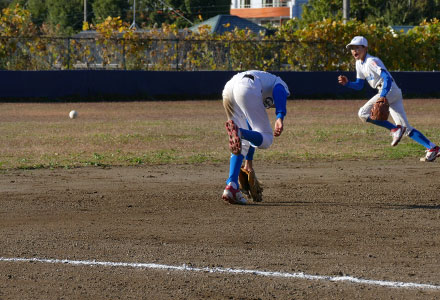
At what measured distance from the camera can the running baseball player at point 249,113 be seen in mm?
7977

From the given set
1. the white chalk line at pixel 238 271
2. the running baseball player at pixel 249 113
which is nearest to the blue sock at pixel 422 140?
the running baseball player at pixel 249 113

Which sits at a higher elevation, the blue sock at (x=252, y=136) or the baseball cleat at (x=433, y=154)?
the blue sock at (x=252, y=136)

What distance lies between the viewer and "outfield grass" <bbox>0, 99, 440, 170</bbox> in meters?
13.1

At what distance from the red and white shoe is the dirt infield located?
0.32 feet

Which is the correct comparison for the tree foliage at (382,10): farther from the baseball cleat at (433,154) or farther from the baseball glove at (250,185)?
the baseball glove at (250,185)

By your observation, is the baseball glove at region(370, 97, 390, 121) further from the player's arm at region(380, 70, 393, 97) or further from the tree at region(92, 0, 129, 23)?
the tree at region(92, 0, 129, 23)

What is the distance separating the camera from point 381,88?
11945 mm

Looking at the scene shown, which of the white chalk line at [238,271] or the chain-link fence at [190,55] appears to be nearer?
the white chalk line at [238,271]

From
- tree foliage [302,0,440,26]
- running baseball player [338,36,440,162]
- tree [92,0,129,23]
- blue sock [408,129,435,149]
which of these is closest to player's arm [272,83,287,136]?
running baseball player [338,36,440,162]

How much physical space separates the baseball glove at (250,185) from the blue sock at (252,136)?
438 millimetres

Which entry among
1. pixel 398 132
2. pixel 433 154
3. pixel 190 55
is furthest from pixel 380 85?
pixel 190 55

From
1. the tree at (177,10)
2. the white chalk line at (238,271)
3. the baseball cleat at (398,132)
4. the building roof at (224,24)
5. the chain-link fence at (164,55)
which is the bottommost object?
the white chalk line at (238,271)

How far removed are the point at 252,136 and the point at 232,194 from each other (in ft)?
2.37

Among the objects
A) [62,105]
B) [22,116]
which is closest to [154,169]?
[22,116]
